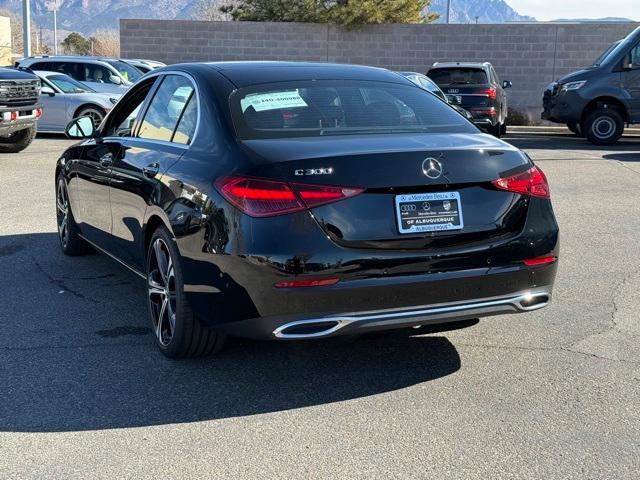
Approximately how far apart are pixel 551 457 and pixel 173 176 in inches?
96.5

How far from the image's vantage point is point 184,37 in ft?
93.7

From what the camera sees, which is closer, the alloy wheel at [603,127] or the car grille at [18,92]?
the car grille at [18,92]

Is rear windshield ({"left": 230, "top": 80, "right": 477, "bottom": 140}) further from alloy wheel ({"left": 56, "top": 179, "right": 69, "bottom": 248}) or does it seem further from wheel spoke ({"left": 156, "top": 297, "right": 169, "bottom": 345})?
alloy wheel ({"left": 56, "top": 179, "right": 69, "bottom": 248})

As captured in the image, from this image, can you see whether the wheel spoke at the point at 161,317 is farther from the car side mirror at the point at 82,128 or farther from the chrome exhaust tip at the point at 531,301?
the car side mirror at the point at 82,128

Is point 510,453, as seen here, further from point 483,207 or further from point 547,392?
point 483,207

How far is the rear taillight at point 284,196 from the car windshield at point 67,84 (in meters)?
15.2

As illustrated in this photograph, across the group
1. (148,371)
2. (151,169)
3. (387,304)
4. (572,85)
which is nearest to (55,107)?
(572,85)

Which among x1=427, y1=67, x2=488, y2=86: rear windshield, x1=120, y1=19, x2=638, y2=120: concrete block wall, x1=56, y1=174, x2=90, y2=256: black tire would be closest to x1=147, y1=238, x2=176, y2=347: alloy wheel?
x1=56, y1=174, x2=90, y2=256: black tire

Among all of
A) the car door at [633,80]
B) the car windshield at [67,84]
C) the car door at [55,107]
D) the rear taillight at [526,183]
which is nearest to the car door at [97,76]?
the car windshield at [67,84]

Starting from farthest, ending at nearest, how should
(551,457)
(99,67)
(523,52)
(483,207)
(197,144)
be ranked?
(523,52), (99,67), (197,144), (483,207), (551,457)

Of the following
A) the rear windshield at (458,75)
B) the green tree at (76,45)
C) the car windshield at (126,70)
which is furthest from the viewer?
the green tree at (76,45)

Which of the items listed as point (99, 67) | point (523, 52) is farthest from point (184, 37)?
point (523, 52)

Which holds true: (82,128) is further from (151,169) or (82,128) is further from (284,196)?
(284,196)

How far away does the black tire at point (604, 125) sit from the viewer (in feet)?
59.2
